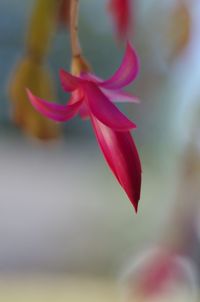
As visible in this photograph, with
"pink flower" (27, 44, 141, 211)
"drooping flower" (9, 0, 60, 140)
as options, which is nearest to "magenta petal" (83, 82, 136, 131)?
"pink flower" (27, 44, 141, 211)

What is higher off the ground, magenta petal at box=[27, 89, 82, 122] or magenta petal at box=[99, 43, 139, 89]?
magenta petal at box=[99, 43, 139, 89]

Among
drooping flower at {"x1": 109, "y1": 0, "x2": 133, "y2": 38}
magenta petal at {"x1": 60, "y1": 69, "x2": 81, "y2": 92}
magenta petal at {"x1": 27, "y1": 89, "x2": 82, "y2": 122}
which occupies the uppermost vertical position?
drooping flower at {"x1": 109, "y1": 0, "x2": 133, "y2": 38}

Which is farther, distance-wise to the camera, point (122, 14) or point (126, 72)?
point (122, 14)

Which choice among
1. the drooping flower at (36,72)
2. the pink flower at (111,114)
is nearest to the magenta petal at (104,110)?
the pink flower at (111,114)

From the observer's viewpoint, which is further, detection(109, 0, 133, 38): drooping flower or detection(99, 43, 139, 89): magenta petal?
detection(109, 0, 133, 38): drooping flower

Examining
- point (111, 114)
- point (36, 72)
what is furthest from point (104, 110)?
point (36, 72)

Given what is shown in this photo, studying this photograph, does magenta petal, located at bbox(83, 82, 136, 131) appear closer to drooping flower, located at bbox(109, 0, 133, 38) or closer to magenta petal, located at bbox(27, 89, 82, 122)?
magenta petal, located at bbox(27, 89, 82, 122)

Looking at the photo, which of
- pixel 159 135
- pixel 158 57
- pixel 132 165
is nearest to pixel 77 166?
pixel 159 135

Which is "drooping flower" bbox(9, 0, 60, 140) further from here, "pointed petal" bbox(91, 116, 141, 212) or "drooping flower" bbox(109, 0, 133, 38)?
"pointed petal" bbox(91, 116, 141, 212)

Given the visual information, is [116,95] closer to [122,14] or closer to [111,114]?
[111,114]
